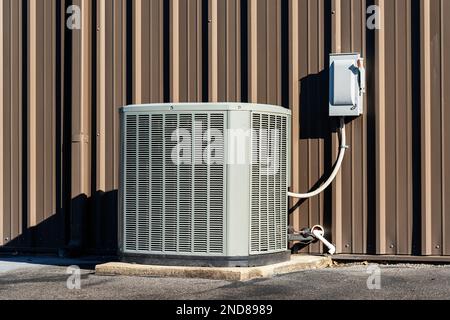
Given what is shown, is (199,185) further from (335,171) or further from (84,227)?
(84,227)

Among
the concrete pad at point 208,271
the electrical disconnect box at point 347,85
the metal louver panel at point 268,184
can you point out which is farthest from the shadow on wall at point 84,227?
the electrical disconnect box at point 347,85

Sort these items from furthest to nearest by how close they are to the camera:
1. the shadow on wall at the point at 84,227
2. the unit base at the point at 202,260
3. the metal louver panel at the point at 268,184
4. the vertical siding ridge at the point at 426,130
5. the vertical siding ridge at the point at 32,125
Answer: the vertical siding ridge at the point at 32,125, the shadow on wall at the point at 84,227, the vertical siding ridge at the point at 426,130, the metal louver panel at the point at 268,184, the unit base at the point at 202,260

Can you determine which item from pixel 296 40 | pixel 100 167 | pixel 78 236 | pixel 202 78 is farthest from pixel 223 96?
pixel 78 236

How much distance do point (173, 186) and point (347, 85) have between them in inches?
81.6

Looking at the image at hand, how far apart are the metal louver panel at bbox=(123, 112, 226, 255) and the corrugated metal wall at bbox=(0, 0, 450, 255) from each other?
1330 millimetres

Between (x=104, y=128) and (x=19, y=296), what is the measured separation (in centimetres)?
305

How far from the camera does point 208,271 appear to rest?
8.09 m

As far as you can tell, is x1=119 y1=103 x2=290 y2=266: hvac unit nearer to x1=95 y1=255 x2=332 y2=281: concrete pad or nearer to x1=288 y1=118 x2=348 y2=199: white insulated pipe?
x1=95 y1=255 x2=332 y2=281: concrete pad

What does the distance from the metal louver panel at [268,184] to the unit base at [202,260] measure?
→ 0.25 ft

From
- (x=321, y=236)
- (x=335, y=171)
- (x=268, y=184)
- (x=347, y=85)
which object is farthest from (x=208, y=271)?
(x=347, y=85)

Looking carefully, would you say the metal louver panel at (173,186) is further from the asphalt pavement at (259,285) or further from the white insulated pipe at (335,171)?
the white insulated pipe at (335,171)

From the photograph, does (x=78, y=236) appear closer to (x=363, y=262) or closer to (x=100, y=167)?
(x=100, y=167)

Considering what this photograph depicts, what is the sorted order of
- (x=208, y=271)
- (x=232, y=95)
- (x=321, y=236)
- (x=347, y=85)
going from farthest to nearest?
(x=232, y=95) < (x=321, y=236) < (x=347, y=85) < (x=208, y=271)

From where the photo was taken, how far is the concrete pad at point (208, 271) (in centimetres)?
802
